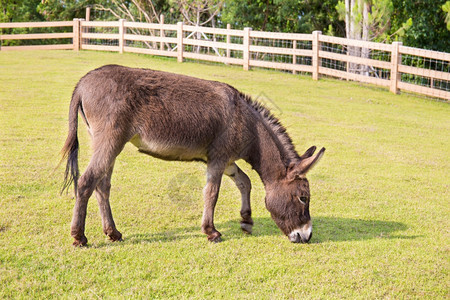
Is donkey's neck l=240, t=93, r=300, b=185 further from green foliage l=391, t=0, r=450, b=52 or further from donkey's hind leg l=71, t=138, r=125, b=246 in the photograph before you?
green foliage l=391, t=0, r=450, b=52

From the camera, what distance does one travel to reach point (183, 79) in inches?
223

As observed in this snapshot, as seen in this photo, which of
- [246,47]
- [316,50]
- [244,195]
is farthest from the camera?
[246,47]

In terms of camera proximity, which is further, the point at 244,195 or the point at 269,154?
the point at 244,195

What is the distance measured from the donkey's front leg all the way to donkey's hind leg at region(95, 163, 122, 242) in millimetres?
907

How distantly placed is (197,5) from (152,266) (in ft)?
81.7

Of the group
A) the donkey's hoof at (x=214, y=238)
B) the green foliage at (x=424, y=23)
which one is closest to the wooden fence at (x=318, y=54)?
the green foliage at (x=424, y=23)

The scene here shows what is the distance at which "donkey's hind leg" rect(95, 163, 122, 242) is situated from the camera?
545 centimetres

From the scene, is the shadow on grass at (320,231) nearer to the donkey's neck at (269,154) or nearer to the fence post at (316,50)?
the donkey's neck at (269,154)

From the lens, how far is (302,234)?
18.6ft

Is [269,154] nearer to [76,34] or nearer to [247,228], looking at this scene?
[247,228]

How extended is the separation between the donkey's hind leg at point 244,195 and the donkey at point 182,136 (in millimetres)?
23

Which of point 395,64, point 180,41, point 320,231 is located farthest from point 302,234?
point 180,41

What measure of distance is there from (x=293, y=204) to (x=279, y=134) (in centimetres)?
79

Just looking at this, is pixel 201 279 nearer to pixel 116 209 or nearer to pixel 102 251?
pixel 102 251
